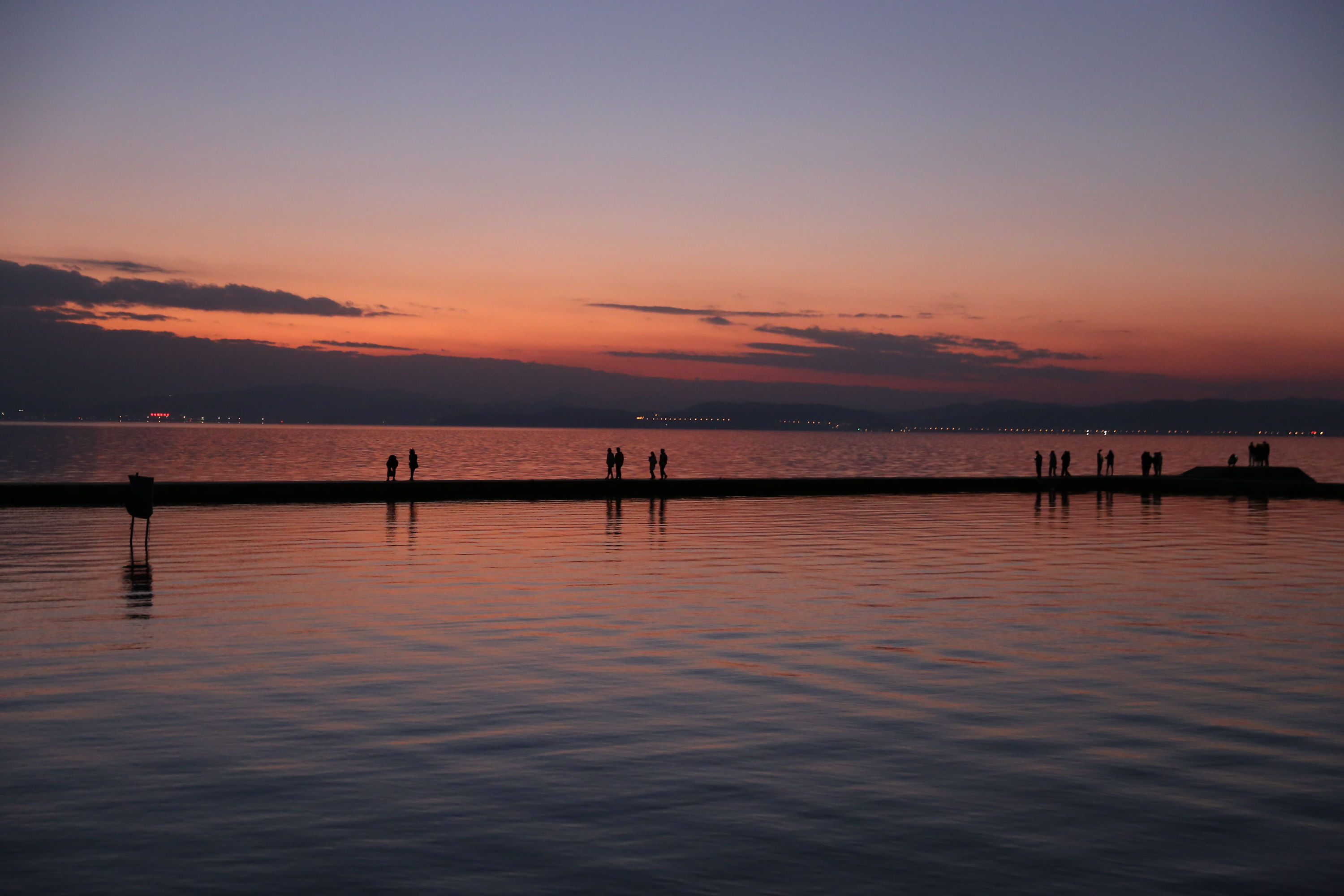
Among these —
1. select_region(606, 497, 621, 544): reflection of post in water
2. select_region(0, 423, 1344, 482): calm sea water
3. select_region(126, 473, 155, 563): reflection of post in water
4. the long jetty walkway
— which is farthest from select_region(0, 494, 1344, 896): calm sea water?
select_region(0, 423, 1344, 482): calm sea water

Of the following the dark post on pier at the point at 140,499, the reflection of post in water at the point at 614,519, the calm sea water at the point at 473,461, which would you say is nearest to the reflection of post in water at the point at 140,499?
the dark post on pier at the point at 140,499

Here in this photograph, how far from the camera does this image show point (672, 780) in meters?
8.91

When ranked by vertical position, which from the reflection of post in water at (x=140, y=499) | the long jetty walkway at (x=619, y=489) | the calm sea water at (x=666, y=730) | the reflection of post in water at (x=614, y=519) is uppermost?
the reflection of post in water at (x=140, y=499)

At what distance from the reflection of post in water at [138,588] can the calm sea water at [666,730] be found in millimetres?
171

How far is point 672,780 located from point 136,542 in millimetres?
22579

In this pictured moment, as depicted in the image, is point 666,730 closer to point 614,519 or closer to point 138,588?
point 138,588

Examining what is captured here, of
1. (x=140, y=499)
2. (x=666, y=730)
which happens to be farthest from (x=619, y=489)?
(x=666, y=730)

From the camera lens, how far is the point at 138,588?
19.6 meters

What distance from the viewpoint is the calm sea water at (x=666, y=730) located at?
7.21 metres

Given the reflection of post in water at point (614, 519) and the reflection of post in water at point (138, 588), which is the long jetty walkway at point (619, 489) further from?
the reflection of post in water at point (138, 588)

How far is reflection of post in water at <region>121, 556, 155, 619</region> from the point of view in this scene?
16969mm

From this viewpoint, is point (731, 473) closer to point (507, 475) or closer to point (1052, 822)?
point (507, 475)

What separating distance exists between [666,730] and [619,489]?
39120 millimetres

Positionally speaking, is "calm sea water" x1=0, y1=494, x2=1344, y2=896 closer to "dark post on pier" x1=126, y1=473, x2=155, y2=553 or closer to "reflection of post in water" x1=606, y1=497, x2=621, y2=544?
"dark post on pier" x1=126, y1=473, x2=155, y2=553
